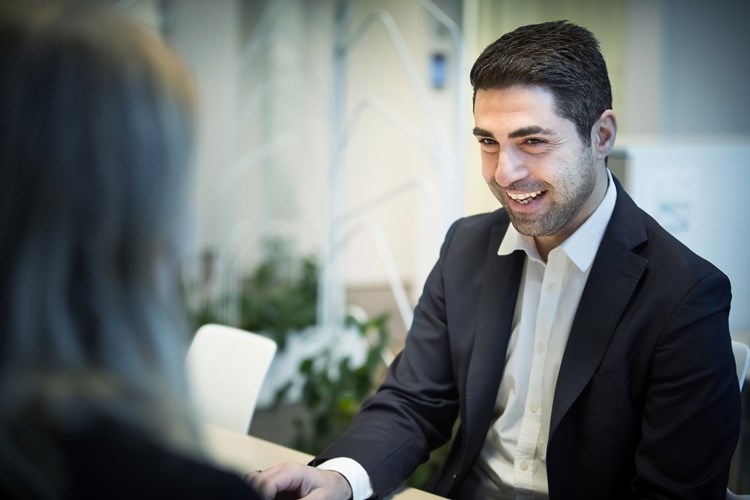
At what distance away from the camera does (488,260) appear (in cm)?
176

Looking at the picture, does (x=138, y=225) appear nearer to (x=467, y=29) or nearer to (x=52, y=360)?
(x=52, y=360)

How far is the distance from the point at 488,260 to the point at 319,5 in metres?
5.25

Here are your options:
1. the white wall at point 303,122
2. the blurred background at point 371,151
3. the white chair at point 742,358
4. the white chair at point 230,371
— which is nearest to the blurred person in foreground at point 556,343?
the white chair at point 742,358

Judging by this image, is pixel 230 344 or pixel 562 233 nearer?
pixel 562 233

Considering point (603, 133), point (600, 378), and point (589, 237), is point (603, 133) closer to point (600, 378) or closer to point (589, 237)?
point (589, 237)

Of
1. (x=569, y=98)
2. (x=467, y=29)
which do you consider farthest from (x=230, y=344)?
(x=467, y=29)

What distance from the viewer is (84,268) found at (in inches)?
29.0

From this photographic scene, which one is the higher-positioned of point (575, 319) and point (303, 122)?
point (303, 122)

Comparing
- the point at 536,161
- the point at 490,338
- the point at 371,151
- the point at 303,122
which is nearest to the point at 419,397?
the point at 490,338

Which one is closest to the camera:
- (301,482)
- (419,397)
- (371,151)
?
(301,482)

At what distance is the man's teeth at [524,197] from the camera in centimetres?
157

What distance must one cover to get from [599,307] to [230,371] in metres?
0.91

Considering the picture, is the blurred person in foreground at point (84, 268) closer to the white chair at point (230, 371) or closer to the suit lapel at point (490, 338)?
the suit lapel at point (490, 338)

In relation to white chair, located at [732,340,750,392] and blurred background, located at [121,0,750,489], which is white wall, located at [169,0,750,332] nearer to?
blurred background, located at [121,0,750,489]
